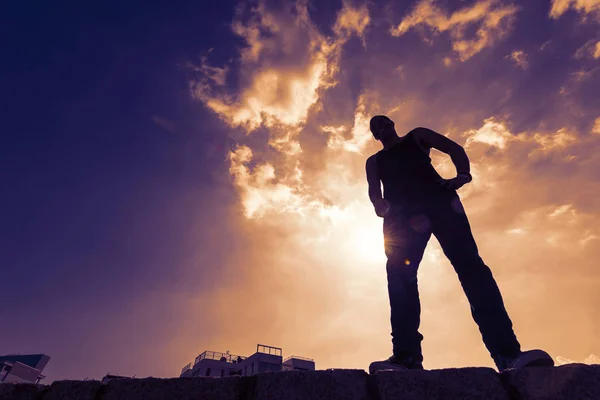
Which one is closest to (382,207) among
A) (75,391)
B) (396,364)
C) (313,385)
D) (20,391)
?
(396,364)

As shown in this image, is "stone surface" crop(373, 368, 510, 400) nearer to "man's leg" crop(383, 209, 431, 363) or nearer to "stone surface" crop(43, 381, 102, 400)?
"man's leg" crop(383, 209, 431, 363)

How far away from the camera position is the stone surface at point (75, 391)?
5.65ft

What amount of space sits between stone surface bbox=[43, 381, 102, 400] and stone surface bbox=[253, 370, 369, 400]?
88 centimetres

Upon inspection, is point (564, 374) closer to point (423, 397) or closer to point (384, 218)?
point (423, 397)

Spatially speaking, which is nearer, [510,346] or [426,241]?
[510,346]

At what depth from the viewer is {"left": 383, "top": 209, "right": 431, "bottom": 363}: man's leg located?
2.44 meters

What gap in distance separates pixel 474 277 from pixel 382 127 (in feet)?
5.63


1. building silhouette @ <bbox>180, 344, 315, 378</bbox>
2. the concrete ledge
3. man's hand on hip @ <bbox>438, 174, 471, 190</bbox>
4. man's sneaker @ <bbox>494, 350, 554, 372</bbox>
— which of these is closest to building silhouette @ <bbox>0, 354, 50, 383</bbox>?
building silhouette @ <bbox>180, 344, 315, 378</bbox>

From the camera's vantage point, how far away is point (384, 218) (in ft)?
9.87

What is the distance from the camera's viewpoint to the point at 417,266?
2.76 meters

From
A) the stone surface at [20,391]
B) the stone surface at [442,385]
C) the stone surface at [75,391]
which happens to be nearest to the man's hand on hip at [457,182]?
the stone surface at [442,385]

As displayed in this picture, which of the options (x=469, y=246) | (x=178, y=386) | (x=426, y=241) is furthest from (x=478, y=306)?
(x=178, y=386)

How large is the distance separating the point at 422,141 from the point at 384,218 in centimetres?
94

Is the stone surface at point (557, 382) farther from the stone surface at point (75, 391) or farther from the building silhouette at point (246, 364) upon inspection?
the building silhouette at point (246, 364)
